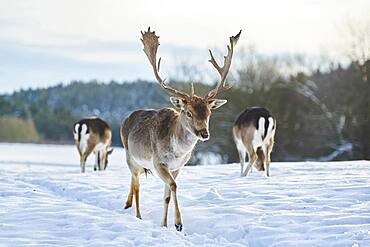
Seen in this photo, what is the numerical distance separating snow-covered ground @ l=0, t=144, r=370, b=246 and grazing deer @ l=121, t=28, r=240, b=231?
0.58 meters

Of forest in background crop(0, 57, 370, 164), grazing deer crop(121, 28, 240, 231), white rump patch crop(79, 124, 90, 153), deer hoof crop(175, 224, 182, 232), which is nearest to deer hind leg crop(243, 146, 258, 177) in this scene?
grazing deer crop(121, 28, 240, 231)

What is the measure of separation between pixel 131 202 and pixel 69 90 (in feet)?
259

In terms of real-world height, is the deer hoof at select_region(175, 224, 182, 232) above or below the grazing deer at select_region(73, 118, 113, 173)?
below

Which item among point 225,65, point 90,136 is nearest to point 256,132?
point 225,65

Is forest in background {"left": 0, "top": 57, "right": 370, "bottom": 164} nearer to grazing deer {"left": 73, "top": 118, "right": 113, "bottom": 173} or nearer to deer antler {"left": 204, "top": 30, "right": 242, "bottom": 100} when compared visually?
grazing deer {"left": 73, "top": 118, "right": 113, "bottom": 173}

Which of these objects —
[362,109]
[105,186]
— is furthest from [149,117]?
[362,109]

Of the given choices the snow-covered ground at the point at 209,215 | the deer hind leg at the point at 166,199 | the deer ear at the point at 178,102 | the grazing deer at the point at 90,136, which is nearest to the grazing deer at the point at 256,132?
the snow-covered ground at the point at 209,215

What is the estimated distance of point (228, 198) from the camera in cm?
1021

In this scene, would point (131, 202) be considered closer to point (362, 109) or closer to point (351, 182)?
point (351, 182)

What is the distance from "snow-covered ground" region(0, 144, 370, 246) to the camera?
7.42 meters

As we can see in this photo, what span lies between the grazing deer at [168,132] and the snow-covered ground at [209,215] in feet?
1.90

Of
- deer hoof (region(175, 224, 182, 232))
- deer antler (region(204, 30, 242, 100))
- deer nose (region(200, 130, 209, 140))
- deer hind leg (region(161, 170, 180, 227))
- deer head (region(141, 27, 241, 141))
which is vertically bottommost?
deer hoof (region(175, 224, 182, 232))

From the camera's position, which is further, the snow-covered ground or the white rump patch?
the white rump patch

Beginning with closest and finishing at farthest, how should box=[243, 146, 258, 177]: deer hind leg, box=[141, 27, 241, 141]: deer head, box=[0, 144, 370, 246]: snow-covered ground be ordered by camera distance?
box=[0, 144, 370, 246]: snow-covered ground < box=[141, 27, 241, 141]: deer head < box=[243, 146, 258, 177]: deer hind leg
